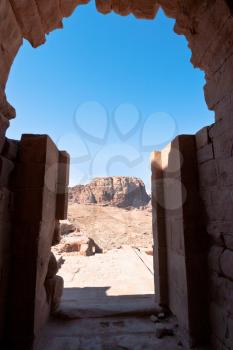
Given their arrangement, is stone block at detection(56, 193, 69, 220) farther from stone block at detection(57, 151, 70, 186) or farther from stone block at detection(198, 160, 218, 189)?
stone block at detection(198, 160, 218, 189)

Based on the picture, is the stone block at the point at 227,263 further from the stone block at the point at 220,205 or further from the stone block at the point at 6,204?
the stone block at the point at 6,204

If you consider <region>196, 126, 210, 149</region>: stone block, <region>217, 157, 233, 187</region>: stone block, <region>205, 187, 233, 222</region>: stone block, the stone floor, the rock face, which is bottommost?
the stone floor

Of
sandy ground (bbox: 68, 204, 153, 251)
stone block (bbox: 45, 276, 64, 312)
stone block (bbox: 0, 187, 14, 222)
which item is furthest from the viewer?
sandy ground (bbox: 68, 204, 153, 251)

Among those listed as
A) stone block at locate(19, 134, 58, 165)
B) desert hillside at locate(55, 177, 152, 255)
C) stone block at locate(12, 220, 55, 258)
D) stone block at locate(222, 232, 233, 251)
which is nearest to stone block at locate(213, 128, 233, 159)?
stone block at locate(222, 232, 233, 251)

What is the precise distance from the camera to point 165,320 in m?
3.34

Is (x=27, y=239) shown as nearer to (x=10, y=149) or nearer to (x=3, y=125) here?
(x=10, y=149)

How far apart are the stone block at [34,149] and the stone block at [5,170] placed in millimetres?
201

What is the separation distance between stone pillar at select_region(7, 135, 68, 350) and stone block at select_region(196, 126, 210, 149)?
2018 millimetres

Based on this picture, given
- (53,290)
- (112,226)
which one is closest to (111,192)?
(112,226)

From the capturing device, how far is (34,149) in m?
3.08

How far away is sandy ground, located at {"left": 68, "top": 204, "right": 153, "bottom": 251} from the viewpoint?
722 inches

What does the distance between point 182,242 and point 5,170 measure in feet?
7.67

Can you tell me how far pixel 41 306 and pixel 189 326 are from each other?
5.95 feet

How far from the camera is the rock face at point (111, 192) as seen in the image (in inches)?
1919
